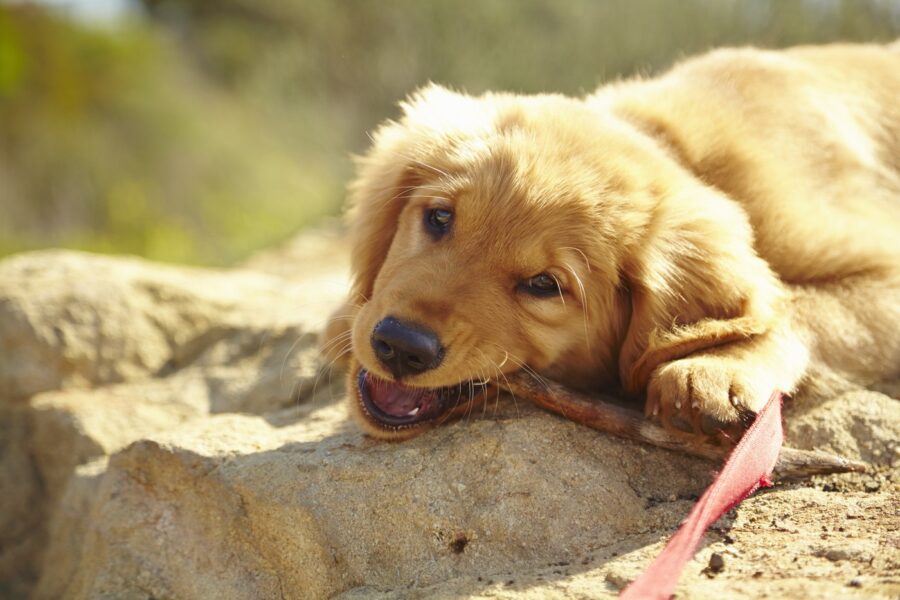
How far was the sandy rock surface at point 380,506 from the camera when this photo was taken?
2.31 m

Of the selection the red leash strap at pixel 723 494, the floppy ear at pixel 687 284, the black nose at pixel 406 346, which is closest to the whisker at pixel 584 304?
the floppy ear at pixel 687 284

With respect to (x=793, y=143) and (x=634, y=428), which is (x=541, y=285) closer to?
(x=634, y=428)

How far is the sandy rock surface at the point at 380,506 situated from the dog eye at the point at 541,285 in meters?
0.40

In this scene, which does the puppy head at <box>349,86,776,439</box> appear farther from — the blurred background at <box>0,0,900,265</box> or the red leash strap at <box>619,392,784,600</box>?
the blurred background at <box>0,0,900,265</box>

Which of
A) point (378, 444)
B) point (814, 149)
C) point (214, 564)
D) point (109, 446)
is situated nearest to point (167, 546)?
point (214, 564)

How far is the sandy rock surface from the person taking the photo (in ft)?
7.58

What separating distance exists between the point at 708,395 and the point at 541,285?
68 cm

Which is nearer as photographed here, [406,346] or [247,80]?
[406,346]

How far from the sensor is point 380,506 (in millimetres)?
2613

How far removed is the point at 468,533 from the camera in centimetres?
250

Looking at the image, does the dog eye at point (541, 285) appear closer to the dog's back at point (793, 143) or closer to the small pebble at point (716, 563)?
the dog's back at point (793, 143)

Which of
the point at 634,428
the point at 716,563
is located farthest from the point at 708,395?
the point at 716,563

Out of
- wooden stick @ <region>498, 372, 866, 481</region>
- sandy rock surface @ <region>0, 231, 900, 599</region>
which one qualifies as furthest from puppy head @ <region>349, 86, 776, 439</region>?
sandy rock surface @ <region>0, 231, 900, 599</region>

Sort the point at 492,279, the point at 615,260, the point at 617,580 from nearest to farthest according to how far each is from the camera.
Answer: the point at 617,580
the point at 492,279
the point at 615,260
